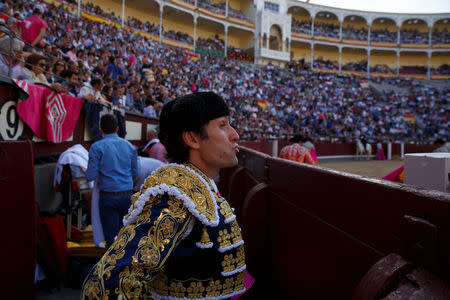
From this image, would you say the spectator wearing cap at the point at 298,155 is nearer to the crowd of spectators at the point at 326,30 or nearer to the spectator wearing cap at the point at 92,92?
the spectator wearing cap at the point at 92,92

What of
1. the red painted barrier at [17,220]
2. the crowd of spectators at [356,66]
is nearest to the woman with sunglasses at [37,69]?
the red painted barrier at [17,220]

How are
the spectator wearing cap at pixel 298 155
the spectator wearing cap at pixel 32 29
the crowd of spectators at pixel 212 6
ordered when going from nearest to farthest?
the spectator wearing cap at pixel 298 155
the spectator wearing cap at pixel 32 29
the crowd of spectators at pixel 212 6

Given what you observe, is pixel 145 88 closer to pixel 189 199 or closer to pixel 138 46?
pixel 138 46

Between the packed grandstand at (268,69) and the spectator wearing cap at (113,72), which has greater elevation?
the packed grandstand at (268,69)

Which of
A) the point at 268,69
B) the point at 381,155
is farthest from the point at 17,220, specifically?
the point at 268,69

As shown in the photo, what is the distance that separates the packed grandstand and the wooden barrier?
3264 millimetres

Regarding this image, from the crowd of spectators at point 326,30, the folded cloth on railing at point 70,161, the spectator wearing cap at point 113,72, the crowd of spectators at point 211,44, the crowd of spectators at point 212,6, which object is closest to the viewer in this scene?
the folded cloth on railing at point 70,161

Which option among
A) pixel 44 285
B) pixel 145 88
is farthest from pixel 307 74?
pixel 44 285

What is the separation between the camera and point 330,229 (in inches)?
42.9

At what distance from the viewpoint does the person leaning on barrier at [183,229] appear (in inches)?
28.3

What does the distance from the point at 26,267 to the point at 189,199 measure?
1.94 meters

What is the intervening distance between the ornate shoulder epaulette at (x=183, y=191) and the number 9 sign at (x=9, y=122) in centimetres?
255

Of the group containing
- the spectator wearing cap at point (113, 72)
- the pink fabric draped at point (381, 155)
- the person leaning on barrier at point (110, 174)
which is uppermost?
the spectator wearing cap at point (113, 72)

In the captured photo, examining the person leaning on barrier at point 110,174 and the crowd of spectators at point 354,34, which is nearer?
the person leaning on barrier at point 110,174
